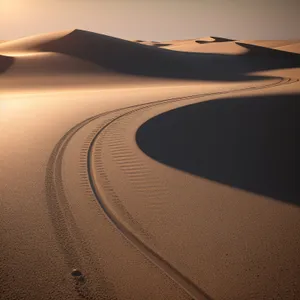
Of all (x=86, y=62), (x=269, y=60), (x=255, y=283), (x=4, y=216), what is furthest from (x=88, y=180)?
(x=269, y=60)

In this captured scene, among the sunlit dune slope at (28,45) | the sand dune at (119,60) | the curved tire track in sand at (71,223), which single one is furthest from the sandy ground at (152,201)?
the sunlit dune slope at (28,45)

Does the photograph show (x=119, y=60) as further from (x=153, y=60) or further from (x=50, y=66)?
(x=50, y=66)

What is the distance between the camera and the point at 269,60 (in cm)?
3294

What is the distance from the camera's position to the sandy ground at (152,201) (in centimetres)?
307

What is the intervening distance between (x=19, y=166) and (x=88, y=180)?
1.46 m

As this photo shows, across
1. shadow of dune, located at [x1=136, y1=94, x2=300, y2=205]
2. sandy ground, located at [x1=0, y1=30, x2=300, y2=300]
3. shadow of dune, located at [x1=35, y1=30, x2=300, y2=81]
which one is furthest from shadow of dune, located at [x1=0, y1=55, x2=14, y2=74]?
shadow of dune, located at [x1=136, y1=94, x2=300, y2=205]

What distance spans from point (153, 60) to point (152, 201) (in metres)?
26.8

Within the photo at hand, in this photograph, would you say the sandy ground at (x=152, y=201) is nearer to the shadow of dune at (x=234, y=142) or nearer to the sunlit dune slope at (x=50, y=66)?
the shadow of dune at (x=234, y=142)

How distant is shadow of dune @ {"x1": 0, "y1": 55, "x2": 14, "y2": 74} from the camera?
2344 cm

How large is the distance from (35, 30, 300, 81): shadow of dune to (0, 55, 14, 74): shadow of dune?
6.03m

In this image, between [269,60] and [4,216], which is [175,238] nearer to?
[4,216]

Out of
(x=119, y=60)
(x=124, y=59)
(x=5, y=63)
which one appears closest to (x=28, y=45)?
(x=5, y=63)

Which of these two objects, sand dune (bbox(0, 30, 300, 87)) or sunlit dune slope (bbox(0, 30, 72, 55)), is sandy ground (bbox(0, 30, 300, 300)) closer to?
sand dune (bbox(0, 30, 300, 87))

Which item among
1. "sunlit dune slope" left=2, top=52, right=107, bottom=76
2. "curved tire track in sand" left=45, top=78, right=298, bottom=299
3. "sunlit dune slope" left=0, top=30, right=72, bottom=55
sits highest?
"sunlit dune slope" left=0, top=30, right=72, bottom=55
